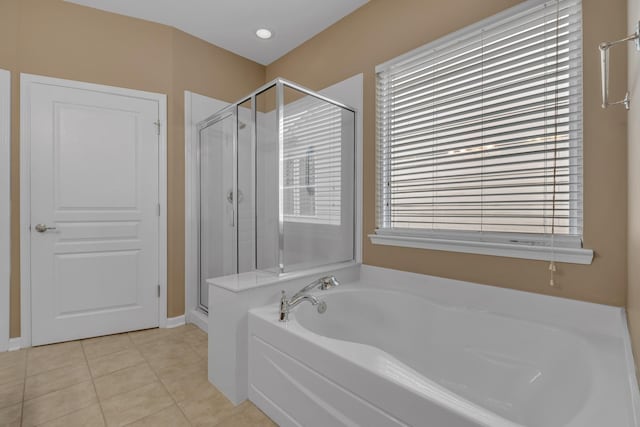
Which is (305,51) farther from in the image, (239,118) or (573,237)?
(573,237)

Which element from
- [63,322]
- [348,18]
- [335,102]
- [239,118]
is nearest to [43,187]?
[63,322]

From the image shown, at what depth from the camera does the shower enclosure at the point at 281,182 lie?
6.62 ft

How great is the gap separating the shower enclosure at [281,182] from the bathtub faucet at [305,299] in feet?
0.88

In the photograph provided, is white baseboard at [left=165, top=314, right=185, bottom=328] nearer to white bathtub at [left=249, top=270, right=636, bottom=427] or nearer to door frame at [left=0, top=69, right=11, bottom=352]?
door frame at [left=0, top=69, right=11, bottom=352]

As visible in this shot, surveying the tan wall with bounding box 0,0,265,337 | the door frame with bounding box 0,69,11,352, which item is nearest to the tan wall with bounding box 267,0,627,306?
the tan wall with bounding box 0,0,265,337

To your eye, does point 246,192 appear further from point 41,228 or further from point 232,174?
point 41,228

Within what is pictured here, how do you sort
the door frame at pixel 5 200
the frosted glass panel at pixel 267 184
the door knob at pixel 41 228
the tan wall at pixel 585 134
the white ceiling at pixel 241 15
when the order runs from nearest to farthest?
the tan wall at pixel 585 134, the frosted glass panel at pixel 267 184, the door frame at pixel 5 200, the door knob at pixel 41 228, the white ceiling at pixel 241 15

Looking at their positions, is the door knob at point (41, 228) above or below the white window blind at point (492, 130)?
below

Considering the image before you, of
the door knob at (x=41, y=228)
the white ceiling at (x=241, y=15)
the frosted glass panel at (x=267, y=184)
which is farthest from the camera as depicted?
the white ceiling at (x=241, y=15)

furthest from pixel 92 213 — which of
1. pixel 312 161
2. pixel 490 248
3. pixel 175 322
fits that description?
pixel 490 248

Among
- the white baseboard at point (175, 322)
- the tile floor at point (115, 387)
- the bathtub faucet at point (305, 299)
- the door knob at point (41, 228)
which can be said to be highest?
the door knob at point (41, 228)

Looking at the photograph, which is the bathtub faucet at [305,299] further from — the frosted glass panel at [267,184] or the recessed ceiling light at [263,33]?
the recessed ceiling light at [263,33]

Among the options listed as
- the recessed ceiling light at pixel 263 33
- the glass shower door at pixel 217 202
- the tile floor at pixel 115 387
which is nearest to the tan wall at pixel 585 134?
the recessed ceiling light at pixel 263 33

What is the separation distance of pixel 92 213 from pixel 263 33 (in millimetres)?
2134
